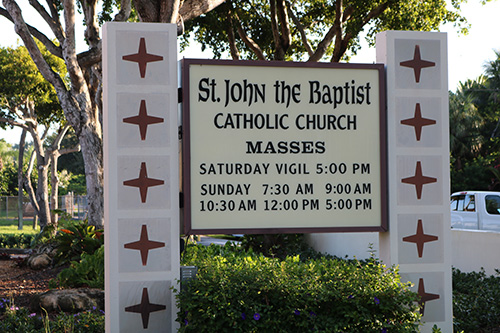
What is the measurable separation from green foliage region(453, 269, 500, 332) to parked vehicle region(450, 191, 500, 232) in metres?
8.10

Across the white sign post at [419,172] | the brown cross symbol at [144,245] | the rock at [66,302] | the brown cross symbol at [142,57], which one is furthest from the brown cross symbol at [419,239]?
the rock at [66,302]

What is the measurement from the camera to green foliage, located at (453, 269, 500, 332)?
21.2 ft

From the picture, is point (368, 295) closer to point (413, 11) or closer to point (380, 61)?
point (380, 61)

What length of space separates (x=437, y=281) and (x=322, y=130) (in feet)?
5.51

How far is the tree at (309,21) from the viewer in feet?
57.1

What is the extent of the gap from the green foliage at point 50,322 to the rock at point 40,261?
586cm

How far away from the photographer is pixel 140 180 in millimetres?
4816

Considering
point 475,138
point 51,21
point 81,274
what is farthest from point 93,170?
point 475,138

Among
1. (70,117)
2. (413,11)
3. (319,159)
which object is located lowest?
(319,159)

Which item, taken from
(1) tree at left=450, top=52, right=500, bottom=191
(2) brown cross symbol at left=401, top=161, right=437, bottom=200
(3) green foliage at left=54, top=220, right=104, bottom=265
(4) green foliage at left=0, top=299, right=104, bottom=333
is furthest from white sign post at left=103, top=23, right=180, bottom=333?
(1) tree at left=450, top=52, right=500, bottom=191

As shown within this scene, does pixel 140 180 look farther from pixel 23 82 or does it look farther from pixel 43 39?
pixel 23 82

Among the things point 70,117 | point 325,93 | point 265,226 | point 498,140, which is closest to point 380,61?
point 325,93

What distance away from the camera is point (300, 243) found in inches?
604

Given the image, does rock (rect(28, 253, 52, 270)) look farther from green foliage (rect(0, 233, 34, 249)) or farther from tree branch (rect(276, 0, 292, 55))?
green foliage (rect(0, 233, 34, 249))
